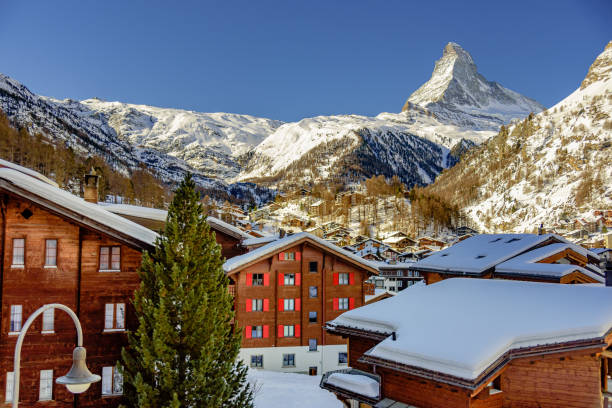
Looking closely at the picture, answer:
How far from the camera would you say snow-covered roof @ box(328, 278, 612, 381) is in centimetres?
1059

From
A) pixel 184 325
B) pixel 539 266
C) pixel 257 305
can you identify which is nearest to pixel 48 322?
pixel 184 325

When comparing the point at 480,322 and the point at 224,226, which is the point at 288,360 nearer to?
the point at 224,226

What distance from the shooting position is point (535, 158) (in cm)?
19262

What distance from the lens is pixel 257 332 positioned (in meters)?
33.2

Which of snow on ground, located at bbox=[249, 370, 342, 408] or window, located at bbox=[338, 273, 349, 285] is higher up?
window, located at bbox=[338, 273, 349, 285]

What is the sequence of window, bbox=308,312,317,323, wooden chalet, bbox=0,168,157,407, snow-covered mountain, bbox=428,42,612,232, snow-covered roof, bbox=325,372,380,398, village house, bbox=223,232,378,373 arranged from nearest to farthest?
snow-covered roof, bbox=325,372,380,398, wooden chalet, bbox=0,168,157,407, village house, bbox=223,232,378,373, window, bbox=308,312,317,323, snow-covered mountain, bbox=428,42,612,232

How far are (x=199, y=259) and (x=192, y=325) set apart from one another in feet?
6.63

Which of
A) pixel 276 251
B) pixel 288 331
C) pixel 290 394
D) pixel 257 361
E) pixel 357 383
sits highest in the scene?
pixel 276 251

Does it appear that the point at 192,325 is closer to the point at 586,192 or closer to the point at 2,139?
the point at 2,139

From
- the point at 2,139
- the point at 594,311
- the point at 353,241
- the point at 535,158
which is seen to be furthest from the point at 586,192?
the point at 2,139

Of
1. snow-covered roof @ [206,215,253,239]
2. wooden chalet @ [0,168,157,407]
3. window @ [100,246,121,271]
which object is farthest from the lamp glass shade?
snow-covered roof @ [206,215,253,239]

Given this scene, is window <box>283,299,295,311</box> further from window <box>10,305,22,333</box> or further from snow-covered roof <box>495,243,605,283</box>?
Result: window <box>10,305,22,333</box>

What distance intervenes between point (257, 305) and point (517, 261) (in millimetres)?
19061

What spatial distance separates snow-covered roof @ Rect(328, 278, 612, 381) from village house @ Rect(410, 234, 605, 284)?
11.0 meters
